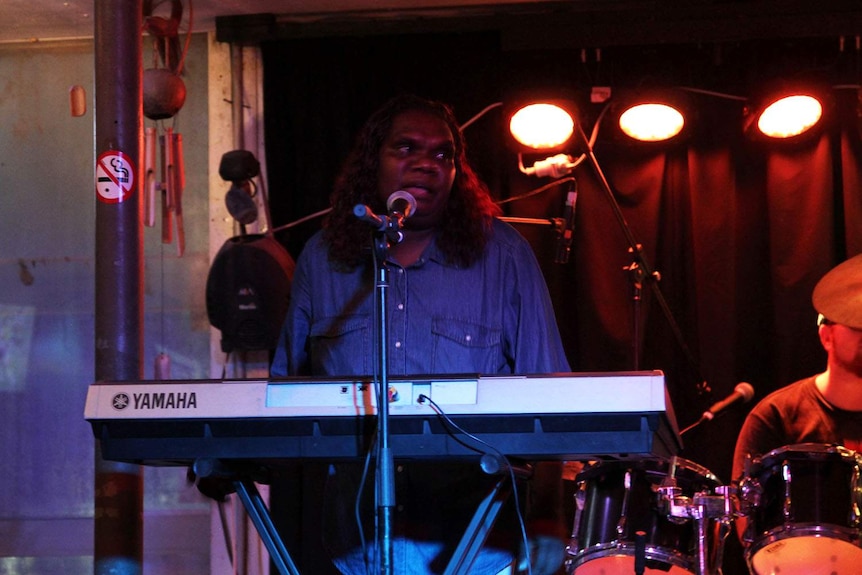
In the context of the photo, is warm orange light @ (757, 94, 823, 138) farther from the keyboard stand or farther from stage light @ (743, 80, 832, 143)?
the keyboard stand

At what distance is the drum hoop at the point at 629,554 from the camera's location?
393cm

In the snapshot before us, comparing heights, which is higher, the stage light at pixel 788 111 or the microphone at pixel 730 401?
the stage light at pixel 788 111

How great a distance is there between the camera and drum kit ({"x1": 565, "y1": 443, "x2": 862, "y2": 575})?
12.9ft

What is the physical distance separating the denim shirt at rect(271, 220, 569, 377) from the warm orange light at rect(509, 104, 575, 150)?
8.26 ft

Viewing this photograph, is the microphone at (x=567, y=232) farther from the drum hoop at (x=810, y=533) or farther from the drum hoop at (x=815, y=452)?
the drum hoop at (x=810, y=533)

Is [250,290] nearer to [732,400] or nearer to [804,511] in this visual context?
[732,400]

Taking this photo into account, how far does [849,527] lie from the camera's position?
13.5 ft

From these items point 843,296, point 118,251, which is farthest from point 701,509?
point 118,251

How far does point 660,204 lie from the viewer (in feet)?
19.0

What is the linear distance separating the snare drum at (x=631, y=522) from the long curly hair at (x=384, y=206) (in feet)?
4.20

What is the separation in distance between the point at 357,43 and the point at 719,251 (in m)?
2.21

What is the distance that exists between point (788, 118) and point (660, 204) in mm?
763

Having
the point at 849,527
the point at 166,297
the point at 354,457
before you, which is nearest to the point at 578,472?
the point at 849,527

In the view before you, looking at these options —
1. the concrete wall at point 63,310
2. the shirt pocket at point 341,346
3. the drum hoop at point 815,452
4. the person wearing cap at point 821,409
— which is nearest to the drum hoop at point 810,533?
the drum hoop at point 815,452
